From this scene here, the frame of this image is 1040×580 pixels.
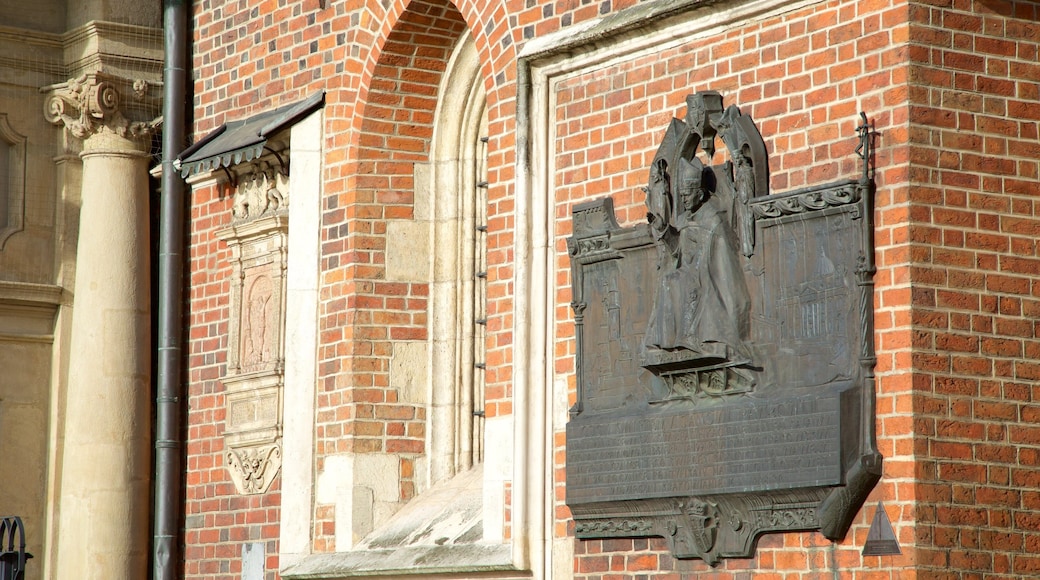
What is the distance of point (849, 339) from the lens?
698 centimetres

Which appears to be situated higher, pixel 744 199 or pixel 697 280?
pixel 744 199

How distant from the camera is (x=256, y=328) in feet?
36.6

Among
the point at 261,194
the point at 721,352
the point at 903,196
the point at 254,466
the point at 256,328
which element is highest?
the point at 261,194

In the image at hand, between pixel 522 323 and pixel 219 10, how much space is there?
13.4ft

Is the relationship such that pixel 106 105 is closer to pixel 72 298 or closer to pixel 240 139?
pixel 72 298

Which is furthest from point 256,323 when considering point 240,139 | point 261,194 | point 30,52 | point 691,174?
point 691,174

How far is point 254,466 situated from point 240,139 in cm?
194

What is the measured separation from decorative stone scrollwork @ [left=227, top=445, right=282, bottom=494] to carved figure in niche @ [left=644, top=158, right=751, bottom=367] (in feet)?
12.0

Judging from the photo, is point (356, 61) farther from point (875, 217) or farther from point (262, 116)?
point (875, 217)

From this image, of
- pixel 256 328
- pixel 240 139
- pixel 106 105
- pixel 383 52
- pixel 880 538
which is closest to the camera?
pixel 880 538

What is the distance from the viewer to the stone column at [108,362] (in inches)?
468

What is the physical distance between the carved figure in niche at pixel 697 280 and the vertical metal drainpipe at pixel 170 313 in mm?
4694

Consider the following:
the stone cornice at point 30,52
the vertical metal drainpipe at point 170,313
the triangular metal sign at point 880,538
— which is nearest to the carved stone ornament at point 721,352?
the triangular metal sign at point 880,538

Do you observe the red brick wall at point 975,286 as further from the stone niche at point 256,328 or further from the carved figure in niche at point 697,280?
the stone niche at point 256,328
